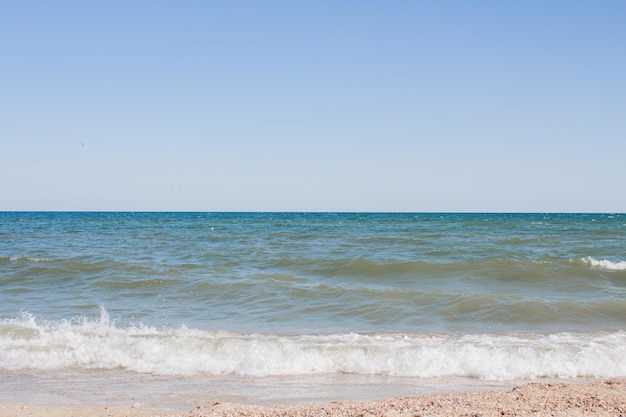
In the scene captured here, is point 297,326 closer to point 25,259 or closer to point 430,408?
point 430,408

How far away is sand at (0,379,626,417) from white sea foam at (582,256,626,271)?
43.4 ft

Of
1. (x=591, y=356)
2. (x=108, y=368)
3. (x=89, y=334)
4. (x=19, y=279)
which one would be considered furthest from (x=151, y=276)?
(x=591, y=356)

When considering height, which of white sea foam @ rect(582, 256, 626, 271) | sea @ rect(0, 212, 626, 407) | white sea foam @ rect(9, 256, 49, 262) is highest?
white sea foam @ rect(582, 256, 626, 271)

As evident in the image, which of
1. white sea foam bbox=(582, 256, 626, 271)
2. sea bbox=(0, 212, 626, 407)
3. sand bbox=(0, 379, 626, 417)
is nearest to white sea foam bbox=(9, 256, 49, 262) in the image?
sea bbox=(0, 212, 626, 407)

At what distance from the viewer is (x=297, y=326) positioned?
10820 mm

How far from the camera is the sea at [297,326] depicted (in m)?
7.59

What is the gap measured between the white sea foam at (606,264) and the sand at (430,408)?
521 inches

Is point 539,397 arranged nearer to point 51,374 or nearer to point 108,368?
point 108,368

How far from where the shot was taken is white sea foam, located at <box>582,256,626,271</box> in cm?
1836

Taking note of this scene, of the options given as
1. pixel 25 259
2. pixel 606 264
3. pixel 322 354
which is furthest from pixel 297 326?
pixel 25 259

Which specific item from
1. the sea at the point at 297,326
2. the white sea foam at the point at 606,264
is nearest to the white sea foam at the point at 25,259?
the sea at the point at 297,326

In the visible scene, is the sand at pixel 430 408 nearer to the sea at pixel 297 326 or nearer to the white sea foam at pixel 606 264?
the sea at pixel 297 326

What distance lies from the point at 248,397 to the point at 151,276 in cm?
1047

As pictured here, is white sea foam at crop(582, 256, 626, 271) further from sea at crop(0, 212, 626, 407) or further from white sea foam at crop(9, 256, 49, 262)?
white sea foam at crop(9, 256, 49, 262)
